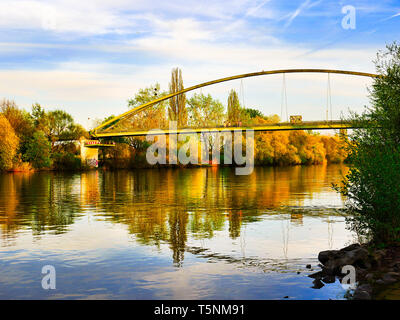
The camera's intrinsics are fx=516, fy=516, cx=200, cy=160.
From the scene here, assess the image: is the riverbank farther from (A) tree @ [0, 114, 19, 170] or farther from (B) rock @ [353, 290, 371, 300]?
(A) tree @ [0, 114, 19, 170]

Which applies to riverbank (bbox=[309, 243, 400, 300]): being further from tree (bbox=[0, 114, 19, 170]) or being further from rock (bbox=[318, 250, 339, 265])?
tree (bbox=[0, 114, 19, 170])

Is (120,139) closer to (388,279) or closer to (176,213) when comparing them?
(176,213)

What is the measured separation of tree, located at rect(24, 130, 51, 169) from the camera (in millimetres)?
91125

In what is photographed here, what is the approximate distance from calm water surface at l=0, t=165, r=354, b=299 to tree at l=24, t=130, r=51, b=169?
60.7 meters

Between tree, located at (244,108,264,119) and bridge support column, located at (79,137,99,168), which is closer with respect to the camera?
bridge support column, located at (79,137,99,168)

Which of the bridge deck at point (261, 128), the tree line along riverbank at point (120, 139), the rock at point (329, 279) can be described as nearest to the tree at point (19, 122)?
the tree line along riverbank at point (120, 139)

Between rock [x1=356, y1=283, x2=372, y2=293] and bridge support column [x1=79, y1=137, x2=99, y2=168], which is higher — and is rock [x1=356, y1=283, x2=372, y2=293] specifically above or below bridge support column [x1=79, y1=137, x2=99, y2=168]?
below

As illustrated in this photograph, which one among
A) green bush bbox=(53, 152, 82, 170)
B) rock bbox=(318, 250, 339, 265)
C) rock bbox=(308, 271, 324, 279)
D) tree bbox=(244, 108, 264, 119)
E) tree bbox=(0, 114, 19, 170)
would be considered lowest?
rock bbox=(308, 271, 324, 279)

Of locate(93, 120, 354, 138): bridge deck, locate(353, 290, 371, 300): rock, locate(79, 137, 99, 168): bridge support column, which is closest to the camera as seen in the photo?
locate(353, 290, 371, 300): rock

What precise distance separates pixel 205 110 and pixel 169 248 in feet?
312

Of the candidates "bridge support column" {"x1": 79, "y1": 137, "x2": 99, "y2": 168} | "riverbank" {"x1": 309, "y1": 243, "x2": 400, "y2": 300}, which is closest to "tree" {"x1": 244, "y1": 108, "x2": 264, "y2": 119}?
"bridge support column" {"x1": 79, "y1": 137, "x2": 99, "y2": 168}

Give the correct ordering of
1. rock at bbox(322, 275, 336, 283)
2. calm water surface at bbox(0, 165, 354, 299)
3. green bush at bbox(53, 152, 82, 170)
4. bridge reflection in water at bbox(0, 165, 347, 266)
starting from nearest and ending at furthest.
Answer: calm water surface at bbox(0, 165, 354, 299) < rock at bbox(322, 275, 336, 283) < bridge reflection in water at bbox(0, 165, 347, 266) < green bush at bbox(53, 152, 82, 170)

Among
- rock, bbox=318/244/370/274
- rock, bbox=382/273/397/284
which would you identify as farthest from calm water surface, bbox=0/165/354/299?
rock, bbox=382/273/397/284

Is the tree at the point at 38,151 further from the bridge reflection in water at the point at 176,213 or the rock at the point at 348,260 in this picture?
the rock at the point at 348,260
